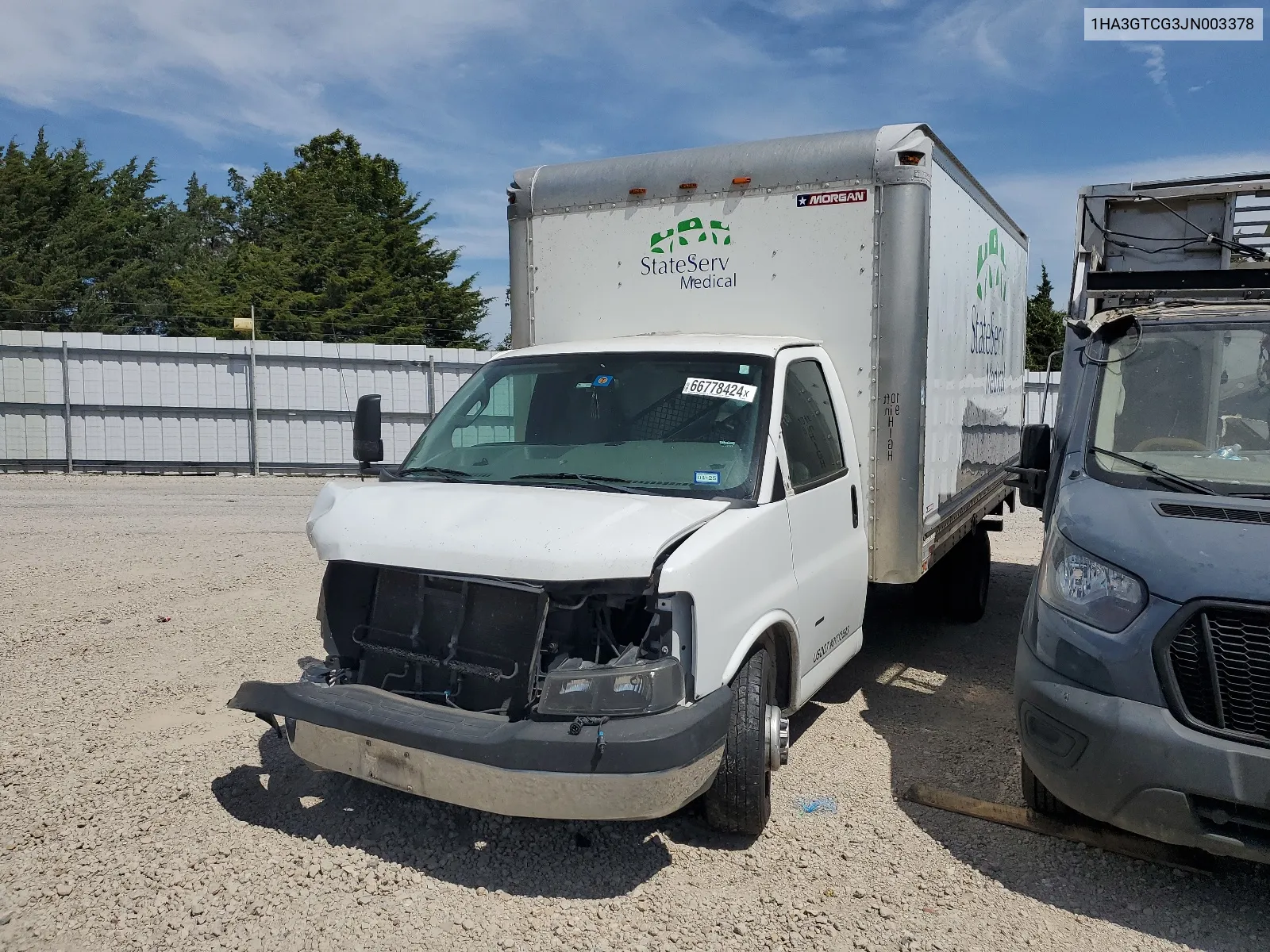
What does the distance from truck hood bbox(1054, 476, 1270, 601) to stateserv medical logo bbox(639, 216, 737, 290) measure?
2498 mm

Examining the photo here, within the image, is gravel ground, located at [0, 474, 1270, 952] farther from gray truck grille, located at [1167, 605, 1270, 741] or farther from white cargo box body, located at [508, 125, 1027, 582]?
white cargo box body, located at [508, 125, 1027, 582]

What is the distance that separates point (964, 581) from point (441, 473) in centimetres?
467

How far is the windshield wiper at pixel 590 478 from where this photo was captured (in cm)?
409

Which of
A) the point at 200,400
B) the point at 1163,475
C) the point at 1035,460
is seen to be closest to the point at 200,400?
the point at 200,400

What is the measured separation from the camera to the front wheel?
377 centimetres

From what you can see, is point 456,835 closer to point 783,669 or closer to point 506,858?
point 506,858

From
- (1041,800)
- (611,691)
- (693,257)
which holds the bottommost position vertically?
(1041,800)

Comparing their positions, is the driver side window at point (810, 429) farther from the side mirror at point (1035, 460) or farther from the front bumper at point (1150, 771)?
the front bumper at point (1150, 771)

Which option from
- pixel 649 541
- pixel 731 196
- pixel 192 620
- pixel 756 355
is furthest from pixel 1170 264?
pixel 192 620

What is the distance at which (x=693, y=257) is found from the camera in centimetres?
569

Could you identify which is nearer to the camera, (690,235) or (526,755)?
(526,755)

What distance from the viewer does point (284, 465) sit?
682 inches

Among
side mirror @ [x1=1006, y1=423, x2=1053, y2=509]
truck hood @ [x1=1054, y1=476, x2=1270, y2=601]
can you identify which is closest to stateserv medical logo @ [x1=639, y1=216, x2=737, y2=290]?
side mirror @ [x1=1006, y1=423, x2=1053, y2=509]

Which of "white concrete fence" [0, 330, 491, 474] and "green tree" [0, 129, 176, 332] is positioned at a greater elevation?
"green tree" [0, 129, 176, 332]
